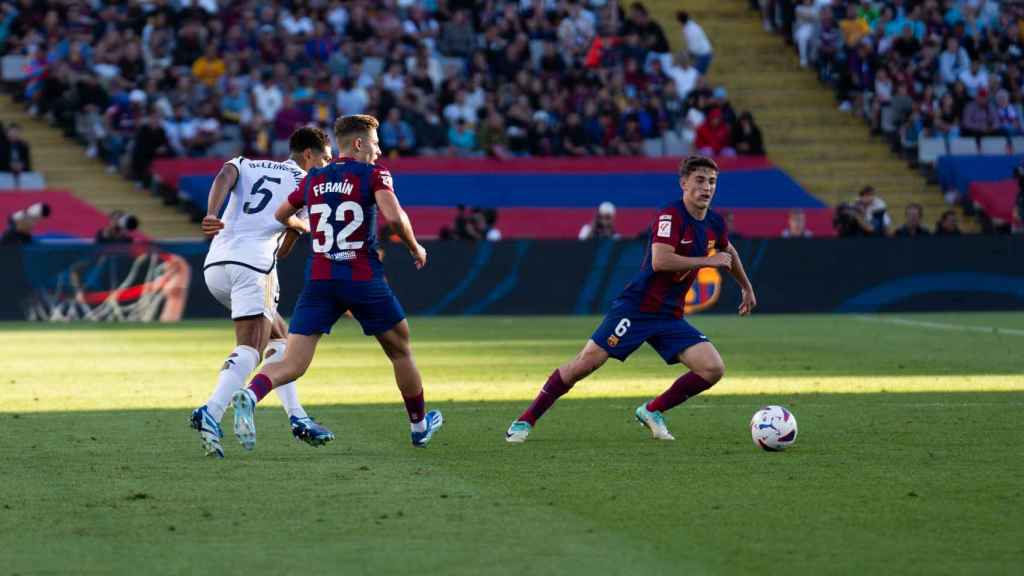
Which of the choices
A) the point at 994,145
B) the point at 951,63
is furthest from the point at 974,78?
the point at 994,145

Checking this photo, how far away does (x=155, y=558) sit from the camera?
7133 mm

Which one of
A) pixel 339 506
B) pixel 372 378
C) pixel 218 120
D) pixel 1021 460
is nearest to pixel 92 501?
pixel 339 506

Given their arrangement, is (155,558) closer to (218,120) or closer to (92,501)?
(92,501)

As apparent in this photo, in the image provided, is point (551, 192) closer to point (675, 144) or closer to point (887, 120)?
point (675, 144)

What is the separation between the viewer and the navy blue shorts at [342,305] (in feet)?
35.3

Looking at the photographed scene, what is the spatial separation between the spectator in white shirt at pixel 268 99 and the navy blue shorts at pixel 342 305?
864 inches

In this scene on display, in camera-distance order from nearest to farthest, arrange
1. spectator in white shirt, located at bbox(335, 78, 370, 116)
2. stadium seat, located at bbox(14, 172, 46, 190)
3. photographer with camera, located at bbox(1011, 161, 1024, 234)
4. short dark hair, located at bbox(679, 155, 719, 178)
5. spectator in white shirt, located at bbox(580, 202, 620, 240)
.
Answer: short dark hair, located at bbox(679, 155, 719, 178)
spectator in white shirt, located at bbox(580, 202, 620, 240)
stadium seat, located at bbox(14, 172, 46, 190)
photographer with camera, located at bbox(1011, 161, 1024, 234)
spectator in white shirt, located at bbox(335, 78, 370, 116)

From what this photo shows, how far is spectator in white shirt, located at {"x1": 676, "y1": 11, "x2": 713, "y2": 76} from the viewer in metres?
37.9

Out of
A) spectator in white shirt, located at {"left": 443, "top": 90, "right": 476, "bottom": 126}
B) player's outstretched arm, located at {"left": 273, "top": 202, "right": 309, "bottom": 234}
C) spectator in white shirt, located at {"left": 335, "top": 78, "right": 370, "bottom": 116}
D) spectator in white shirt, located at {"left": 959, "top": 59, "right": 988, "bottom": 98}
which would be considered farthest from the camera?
spectator in white shirt, located at {"left": 959, "top": 59, "right": 988, "bottom": 98}

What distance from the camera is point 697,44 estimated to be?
38.2m

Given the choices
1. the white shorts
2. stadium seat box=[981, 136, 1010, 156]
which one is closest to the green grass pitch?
the white shorts

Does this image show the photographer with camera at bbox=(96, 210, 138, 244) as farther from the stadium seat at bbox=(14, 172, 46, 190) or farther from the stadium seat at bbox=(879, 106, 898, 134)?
the stadium seat at bbox=(879, 106, 898, 134)

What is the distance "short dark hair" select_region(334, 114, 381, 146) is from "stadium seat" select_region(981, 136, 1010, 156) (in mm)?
26151

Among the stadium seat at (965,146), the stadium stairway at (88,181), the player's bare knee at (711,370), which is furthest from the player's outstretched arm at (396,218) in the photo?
the stadium seat at (965,146)
